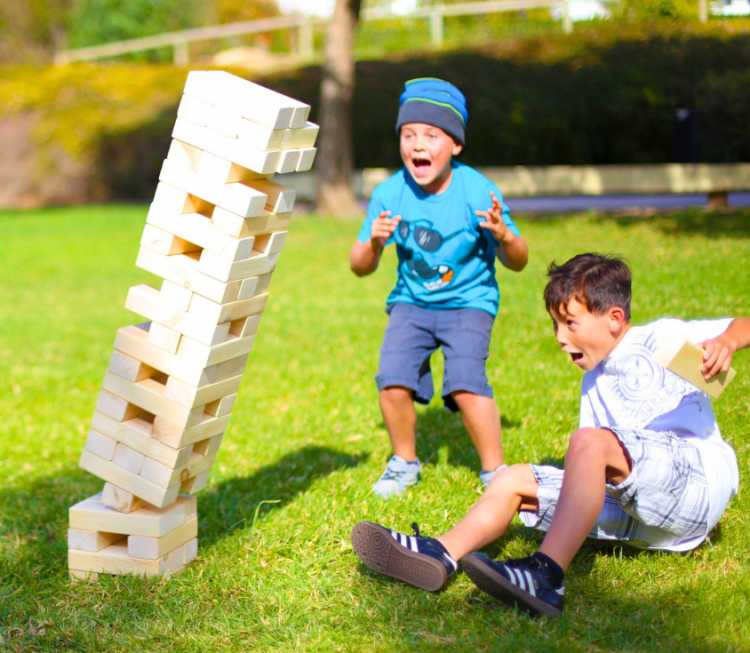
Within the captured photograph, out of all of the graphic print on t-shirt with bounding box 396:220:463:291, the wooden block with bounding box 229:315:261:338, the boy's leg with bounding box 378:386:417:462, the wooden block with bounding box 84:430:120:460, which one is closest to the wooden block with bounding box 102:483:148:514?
the wooden block with bounding box 84:430:120:460

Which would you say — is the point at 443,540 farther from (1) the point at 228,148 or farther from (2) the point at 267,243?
(1) the point at 228,148

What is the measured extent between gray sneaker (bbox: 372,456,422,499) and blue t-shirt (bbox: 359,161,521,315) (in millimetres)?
694

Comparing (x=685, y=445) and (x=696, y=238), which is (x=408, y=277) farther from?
(x=696, y=238)

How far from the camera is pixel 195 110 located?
2752 mm

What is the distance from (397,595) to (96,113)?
20.1m

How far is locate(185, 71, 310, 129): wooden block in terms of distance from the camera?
2631mm

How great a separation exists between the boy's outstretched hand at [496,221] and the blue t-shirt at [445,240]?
17cm

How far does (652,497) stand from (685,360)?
0.44 metres

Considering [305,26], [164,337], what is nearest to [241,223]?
[164,337]

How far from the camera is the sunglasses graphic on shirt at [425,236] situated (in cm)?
359

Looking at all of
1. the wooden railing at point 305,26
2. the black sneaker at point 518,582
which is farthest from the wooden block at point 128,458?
the wooden railing at point 305,26

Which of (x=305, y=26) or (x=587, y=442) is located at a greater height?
(x=305, y=26)

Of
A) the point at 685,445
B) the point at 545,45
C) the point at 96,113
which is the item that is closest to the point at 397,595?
the point at 685,445

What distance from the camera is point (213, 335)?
279 centimetres
